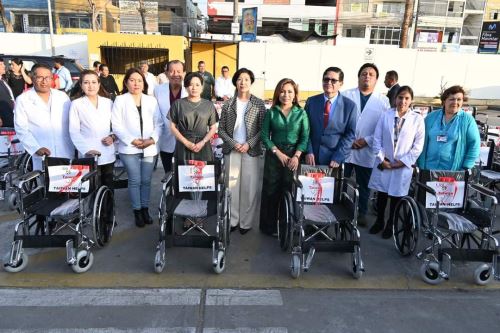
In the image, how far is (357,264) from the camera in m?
3.18

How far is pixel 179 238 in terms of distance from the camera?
3.16m

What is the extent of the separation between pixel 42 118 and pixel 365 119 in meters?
3.36

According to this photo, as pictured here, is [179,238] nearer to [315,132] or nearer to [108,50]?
[315,132]

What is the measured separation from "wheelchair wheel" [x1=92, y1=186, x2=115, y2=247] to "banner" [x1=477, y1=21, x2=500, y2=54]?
35.8 metres

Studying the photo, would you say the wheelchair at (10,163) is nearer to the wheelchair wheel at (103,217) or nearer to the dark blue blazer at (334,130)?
the wheelchair wheel at (103,217)

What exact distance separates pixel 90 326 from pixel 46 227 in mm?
1468

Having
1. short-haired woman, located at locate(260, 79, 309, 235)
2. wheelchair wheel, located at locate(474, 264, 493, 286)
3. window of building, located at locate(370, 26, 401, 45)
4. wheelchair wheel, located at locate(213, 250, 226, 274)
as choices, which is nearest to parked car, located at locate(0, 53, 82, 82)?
short-haired woman, located at locate(260, 79, 309, 235)

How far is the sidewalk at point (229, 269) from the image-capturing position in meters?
3.11

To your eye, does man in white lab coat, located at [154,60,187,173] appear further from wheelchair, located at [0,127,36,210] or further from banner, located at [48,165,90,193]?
wheelchair, located at [0,127,36,210]

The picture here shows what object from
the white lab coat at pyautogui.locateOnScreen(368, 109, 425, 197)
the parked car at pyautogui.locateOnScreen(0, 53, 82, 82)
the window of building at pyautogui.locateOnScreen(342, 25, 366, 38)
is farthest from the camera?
the window of building at pyautogui.locateOnScreen(342, 25, 366, 38)

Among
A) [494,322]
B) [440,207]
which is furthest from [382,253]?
[494,322]

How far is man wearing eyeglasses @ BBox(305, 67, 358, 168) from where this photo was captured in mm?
3656

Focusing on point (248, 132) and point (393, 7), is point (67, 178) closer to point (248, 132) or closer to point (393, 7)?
point (248, 132)

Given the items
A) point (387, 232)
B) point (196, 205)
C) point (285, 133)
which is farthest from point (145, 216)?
point (387, 232)
